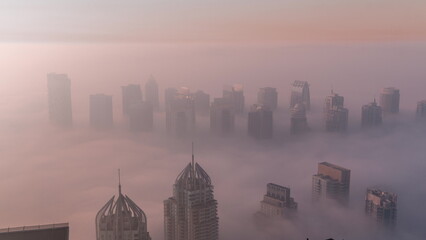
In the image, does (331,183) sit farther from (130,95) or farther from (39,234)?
(39,234)

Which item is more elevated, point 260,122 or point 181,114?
point 181,114

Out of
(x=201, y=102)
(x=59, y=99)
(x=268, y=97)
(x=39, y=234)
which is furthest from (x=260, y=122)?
(x=39, y=234)

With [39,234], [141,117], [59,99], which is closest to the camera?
[39,234]

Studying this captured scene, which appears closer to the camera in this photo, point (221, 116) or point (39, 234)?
point (39, 234)

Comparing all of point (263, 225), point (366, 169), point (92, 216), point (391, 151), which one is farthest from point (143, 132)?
point (391, 151)

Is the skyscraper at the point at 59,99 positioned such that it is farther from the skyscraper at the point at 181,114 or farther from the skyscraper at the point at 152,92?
the skyscraper at the point at 181,114

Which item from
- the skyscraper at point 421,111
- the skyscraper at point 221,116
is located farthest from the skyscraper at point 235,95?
the skyscraper at point 421,111

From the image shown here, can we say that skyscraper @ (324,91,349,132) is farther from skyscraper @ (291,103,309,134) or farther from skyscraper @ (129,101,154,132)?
skyscraper @ (129,101,154,132)

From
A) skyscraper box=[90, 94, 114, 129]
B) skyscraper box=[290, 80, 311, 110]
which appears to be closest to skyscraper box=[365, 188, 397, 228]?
skyscraper box=[290, 80, 311, 110]
